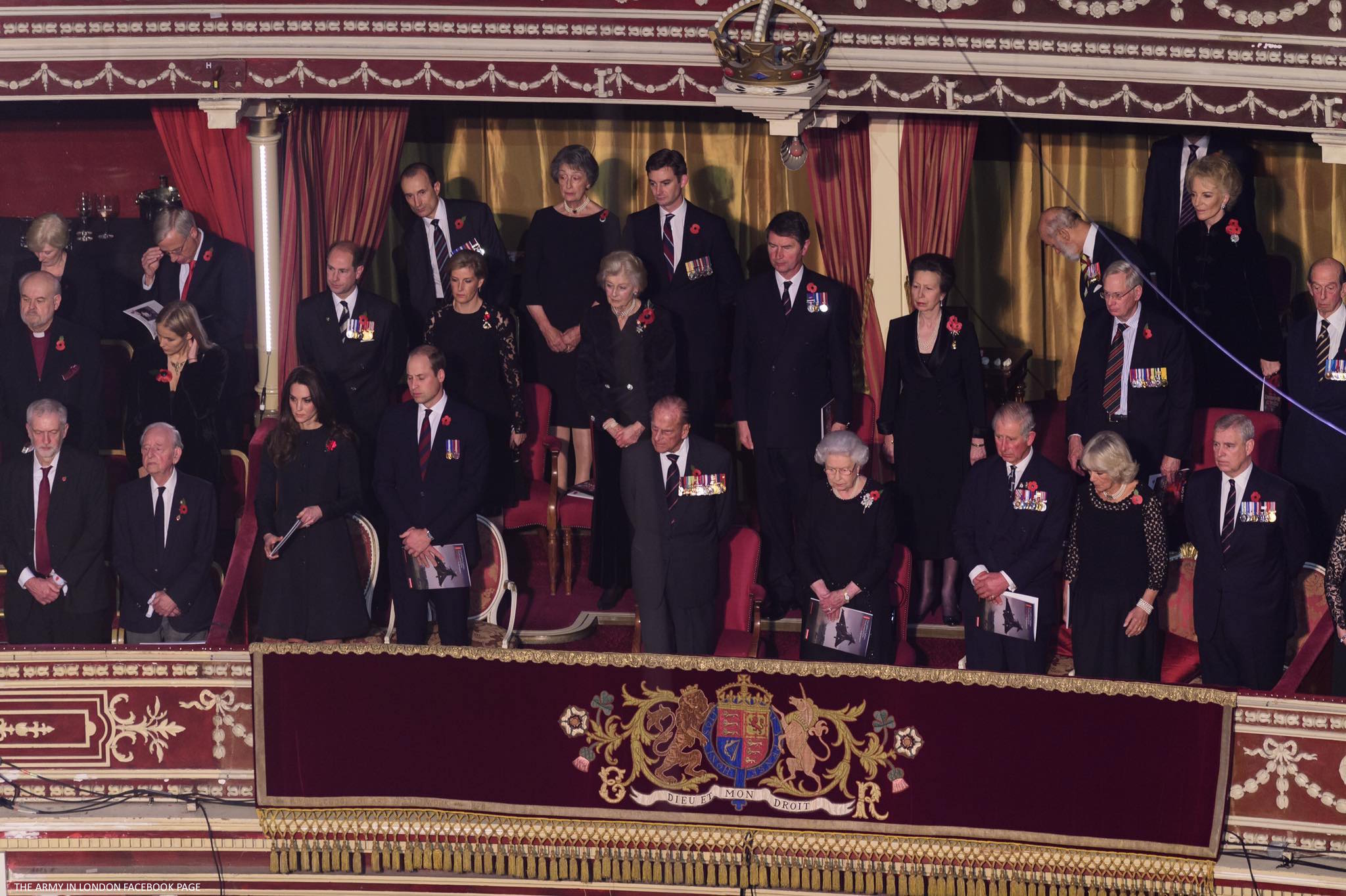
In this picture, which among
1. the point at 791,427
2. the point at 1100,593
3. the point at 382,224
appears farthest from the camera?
the point at 382,224

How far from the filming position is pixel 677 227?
477 inches

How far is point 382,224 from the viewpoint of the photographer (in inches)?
515

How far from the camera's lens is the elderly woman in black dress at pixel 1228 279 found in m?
11.7

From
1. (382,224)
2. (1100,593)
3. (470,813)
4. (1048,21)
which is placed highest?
(1048,21)

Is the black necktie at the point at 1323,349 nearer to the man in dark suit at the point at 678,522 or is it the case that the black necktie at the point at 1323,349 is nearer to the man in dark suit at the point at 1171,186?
the man in dark suit at the point at 1171,186

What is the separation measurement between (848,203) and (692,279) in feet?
3.38

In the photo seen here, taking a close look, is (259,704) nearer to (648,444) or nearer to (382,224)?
(648,444)

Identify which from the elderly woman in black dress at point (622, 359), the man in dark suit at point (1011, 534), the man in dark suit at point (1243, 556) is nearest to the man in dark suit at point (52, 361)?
the elderly woman in black dress at point (622, 359)

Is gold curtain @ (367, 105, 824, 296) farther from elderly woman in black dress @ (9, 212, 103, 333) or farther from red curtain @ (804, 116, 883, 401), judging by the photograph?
elderly woman in black dress @ (9, 212, 103, 333)

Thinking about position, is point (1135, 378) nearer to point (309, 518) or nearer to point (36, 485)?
point (309, 518)

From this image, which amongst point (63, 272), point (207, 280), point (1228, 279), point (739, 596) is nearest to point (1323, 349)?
point (1228, 279)

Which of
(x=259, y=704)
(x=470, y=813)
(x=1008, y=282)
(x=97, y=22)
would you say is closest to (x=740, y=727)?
→ (x=470, y=813)

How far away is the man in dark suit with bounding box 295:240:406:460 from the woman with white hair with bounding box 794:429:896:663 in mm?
2356

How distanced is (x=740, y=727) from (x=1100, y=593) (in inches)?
68.9
